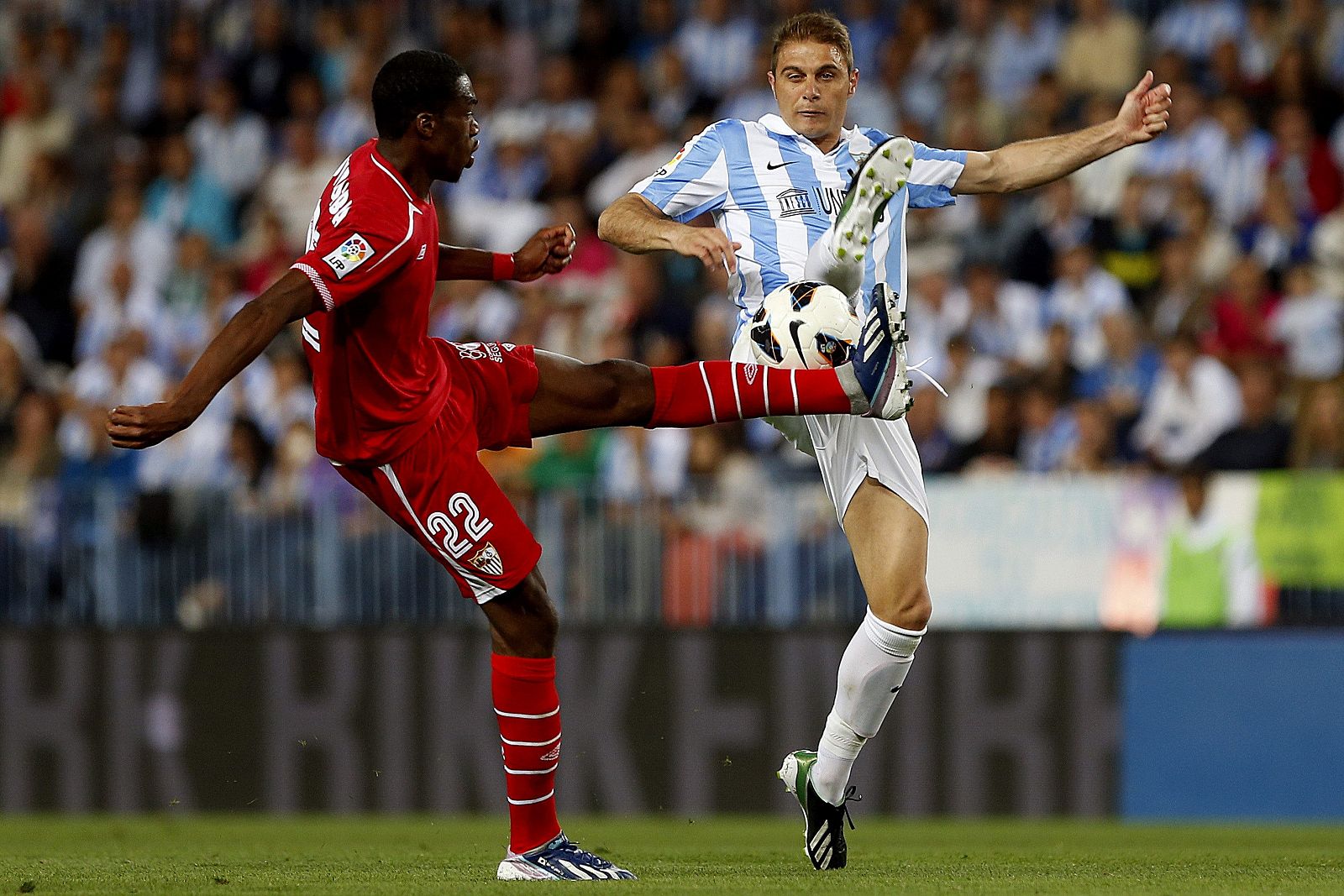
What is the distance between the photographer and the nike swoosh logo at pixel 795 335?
6.98m

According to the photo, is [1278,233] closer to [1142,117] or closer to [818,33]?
[1142,117]

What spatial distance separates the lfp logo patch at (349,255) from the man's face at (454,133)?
453mm

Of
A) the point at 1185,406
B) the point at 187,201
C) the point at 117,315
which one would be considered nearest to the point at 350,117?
the point at 187,201

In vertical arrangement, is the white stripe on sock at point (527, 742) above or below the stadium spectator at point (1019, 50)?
below

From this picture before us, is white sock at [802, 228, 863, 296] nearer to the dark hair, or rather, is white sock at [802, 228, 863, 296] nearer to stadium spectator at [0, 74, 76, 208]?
the dark hair

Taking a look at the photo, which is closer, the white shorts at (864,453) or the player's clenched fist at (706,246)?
the player's clenched fist at (706,246)

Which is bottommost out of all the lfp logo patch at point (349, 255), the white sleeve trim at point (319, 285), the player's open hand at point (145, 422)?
the player's open hand at point (145, 422)

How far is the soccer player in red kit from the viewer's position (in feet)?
20.9

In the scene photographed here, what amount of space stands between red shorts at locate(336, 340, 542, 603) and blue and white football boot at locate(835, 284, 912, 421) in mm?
1117

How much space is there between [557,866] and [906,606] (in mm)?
1483

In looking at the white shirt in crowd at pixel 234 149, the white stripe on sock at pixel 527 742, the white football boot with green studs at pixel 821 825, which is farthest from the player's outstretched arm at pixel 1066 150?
the white shirt in crowd at pixel 234 149

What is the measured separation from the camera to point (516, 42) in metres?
16.9

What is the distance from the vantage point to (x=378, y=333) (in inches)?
254

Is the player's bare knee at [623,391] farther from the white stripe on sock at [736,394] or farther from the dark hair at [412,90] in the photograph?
the dark hair at [412,90]
